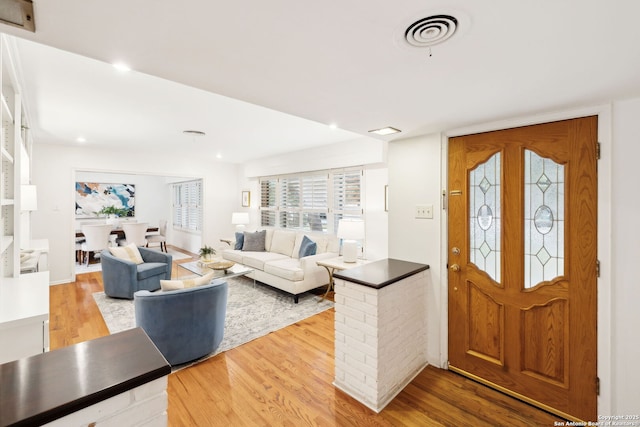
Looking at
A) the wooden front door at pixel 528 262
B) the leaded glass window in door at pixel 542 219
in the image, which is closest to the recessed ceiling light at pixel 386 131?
the wooden front door at pixel 528 262

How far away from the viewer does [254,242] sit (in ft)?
18.6

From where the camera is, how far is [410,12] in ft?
3.12

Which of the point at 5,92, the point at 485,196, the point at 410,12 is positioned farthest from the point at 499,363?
the point at 5,92

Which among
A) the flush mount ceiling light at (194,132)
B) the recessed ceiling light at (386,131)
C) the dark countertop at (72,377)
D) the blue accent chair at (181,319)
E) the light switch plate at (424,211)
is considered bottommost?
the blue accent chair at (181,319)

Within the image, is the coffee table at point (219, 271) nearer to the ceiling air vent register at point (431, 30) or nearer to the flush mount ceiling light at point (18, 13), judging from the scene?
the flush mount ceiling light at point (18, 13)

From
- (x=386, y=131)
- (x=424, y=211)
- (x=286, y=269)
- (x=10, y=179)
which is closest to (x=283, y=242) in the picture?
(x=286, y=269)

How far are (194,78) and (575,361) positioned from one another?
289 cm

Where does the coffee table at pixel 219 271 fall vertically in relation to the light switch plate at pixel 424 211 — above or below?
below

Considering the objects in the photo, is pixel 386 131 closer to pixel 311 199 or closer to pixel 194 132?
pixel 194 132

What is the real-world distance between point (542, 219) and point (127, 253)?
524cm

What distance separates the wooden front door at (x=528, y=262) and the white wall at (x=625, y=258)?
0.32 ft

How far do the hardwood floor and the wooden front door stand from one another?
0.24m

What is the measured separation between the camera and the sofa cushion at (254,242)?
18.5 feet

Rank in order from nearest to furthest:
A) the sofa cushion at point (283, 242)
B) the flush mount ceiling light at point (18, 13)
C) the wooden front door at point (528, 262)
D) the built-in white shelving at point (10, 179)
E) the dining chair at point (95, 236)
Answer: the flush mount ceiling light at point (18, 13), the wooden front door at point (528, 262), the built-in white shelving at point (10, 179), the sofa cushion at point (283, 242), the dining chair at point (95, 236)
